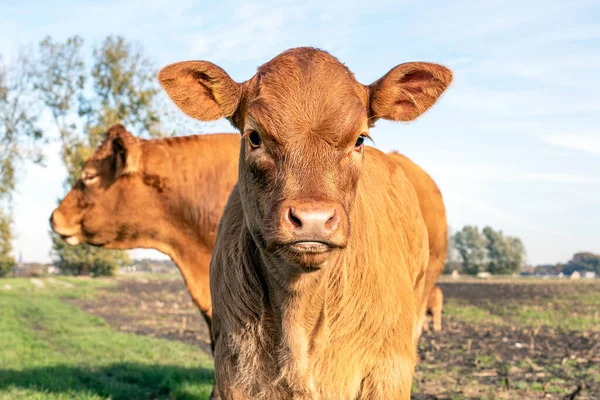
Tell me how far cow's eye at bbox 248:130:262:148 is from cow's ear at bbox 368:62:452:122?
926 mm

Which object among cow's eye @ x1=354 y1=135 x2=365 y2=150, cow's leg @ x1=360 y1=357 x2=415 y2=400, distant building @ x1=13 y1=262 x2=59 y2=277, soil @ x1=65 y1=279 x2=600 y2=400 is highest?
cow's eye @ x1=354 y1=135 x2=365 y2=150

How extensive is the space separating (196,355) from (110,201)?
4.63m

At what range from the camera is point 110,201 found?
921 cm

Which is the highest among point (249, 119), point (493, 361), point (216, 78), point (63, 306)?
point (216, 78)

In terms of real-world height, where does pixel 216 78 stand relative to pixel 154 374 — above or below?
above

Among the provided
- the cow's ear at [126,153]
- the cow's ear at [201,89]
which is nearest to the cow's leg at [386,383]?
the cow's ear at [201,89]

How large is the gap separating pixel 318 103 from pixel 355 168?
46cm

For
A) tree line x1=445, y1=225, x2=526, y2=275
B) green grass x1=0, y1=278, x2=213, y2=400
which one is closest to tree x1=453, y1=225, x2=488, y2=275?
tree line x1=445, y1=225, x2=526, y2=275

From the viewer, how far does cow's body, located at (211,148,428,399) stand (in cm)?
400

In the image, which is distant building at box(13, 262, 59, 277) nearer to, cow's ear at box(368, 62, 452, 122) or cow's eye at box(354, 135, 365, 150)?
cow's ear at box(368, 62, 452, 122)

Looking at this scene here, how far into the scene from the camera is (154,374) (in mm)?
9789

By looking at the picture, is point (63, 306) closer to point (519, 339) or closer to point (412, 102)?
point (519, 339)

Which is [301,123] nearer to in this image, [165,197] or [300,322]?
[300,322]

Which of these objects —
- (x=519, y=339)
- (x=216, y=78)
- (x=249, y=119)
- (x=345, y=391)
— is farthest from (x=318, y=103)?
(x=519, y=339)
